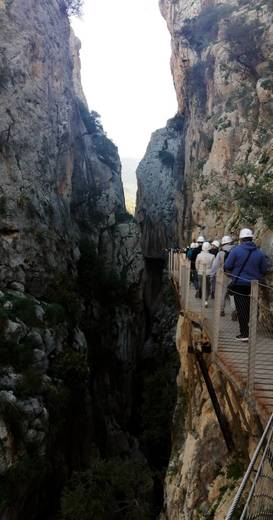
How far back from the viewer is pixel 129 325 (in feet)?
106

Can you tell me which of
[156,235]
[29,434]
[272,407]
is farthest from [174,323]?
[272,407]

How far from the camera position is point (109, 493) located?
14.2 metres

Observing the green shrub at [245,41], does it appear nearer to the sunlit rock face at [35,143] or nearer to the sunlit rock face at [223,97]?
the sunlit rock face at [223,97]

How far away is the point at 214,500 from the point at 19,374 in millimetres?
9075

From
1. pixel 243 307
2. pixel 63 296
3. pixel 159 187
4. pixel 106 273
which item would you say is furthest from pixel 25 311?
pixel 159 187

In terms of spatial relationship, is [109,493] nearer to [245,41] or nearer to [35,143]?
[35,143]

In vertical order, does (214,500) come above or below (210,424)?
below

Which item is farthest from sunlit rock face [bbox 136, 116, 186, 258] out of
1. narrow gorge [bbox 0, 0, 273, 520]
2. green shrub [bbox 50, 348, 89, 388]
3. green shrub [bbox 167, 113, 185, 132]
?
green shrub [bbox 50, 348, 89, 388]

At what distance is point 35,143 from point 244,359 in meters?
20.8

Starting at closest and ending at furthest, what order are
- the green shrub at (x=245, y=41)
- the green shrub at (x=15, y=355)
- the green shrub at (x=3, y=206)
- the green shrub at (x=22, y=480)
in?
the green shrub at (x=22, y=480)
the green shrub at (x=15, y=355)
the green shrub at (x=3, y=206)
the green shrub at (x=245, y=41)

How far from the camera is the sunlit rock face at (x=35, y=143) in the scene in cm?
2034

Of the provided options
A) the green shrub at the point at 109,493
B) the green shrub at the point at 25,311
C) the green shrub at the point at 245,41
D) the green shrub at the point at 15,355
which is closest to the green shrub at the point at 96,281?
the green shrub at the point at 25,311

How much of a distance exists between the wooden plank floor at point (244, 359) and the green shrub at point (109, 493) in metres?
8.95

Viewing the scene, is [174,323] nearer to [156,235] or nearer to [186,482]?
[156,235]
